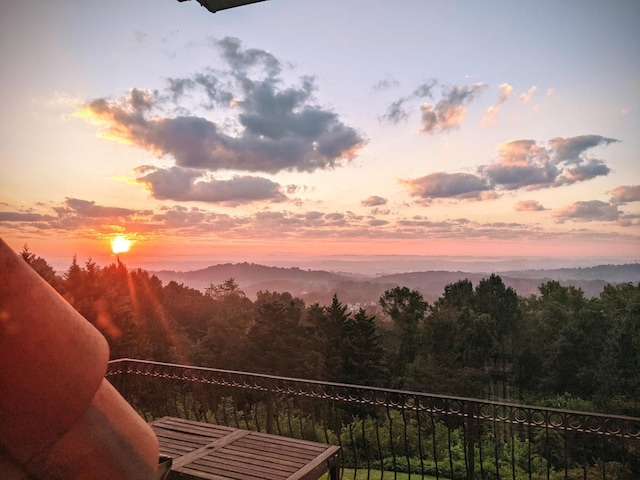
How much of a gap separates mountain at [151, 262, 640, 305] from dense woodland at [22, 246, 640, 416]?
1.96 feet

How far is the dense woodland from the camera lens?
2539cm

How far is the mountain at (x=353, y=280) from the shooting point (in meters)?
32.1

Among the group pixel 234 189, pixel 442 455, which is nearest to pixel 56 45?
pixel 442 455

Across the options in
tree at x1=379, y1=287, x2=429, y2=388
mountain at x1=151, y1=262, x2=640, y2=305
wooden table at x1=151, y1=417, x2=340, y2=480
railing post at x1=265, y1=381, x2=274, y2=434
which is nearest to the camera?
wooden table at x1=151, y1=417, x2=340, y2=480

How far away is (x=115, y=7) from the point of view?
834 centimetres

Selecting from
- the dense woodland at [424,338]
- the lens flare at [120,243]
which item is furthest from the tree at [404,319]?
the lens flare at [120,243]

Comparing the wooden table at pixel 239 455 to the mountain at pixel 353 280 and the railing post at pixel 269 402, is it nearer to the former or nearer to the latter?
the railing post at pixel 269 402

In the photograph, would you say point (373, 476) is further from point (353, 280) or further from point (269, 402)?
point (353, 280)

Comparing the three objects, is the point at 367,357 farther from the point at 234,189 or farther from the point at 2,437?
the point at 2,437

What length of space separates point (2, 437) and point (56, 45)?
29.9 ft

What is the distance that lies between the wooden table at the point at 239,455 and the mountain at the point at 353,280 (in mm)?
28558

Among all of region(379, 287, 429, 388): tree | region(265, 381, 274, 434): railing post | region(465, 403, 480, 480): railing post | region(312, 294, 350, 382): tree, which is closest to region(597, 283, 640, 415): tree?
region(379, 287, 429, 388): tree

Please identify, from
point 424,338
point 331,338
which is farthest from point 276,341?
point 424,338

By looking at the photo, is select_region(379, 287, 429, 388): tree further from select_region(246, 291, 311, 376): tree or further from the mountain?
select_region(246, 291, 311, 376): tree
